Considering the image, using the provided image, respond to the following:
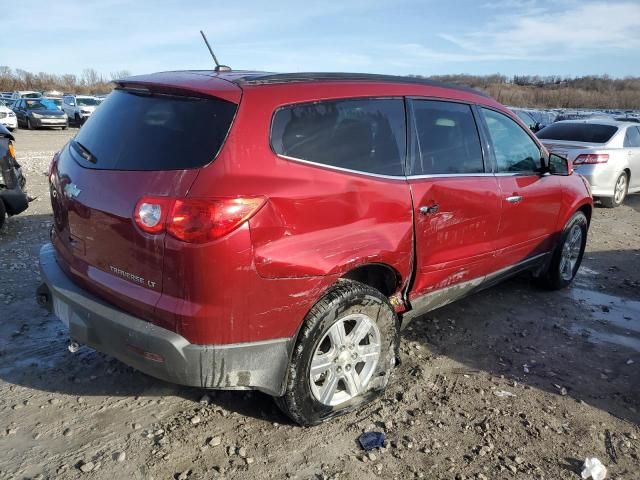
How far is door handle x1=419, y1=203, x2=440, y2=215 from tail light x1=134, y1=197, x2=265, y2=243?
127cm

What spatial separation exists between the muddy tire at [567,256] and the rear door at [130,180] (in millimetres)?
3721

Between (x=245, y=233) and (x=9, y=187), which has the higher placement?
(x=245, y=233)

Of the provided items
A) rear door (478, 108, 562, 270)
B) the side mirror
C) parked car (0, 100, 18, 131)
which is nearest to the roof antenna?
rear door (478, 108, 562, 270)

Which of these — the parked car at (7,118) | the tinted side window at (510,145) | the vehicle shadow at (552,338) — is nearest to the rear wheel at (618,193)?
the vehicle shadow at (552,338)

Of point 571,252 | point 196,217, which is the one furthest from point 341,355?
point 571,252

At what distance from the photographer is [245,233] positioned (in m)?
2.37

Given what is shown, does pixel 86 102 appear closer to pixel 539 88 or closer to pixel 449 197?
pixel 449 197

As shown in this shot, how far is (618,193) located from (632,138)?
1211 mm

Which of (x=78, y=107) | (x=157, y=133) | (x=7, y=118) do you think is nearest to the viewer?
(x=157, y=133)

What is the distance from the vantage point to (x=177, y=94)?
2686 millimetres

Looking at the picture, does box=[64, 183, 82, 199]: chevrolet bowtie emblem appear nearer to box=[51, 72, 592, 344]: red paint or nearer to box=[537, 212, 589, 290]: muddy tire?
box=[51, 72, 592, 344]: red paint

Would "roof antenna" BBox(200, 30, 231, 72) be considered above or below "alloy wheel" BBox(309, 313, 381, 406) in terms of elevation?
above

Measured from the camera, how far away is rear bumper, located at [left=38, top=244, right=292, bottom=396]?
2.42 m

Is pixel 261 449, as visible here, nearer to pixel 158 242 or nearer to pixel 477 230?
pixel 158 242
